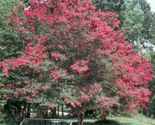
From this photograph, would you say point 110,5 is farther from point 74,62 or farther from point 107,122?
point 74,62

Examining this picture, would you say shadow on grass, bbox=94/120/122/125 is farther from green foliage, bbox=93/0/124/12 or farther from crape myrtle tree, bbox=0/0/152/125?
green foliage, bbox=93/0/124/12

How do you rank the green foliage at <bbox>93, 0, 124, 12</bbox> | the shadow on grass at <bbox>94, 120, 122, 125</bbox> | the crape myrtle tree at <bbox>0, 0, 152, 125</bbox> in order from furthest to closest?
1. the green foliage at <bbox>93, 0, 124, 12</bbox>
2. the shadow on grass at <bbox>94, 120, 122, 125</bbox>
3. the crape myrtle tree at <bbox>0, 0, 152, 125</bbox>

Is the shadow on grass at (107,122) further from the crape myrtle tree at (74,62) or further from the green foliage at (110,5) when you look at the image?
the green foliage at (110,5)

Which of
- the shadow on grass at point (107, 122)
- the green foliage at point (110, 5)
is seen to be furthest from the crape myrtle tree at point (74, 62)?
the green foliage at point (110, 5)

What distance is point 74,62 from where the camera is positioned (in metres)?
17.2

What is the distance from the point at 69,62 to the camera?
17391 millimetres

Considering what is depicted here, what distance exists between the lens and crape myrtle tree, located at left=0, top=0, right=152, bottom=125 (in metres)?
17.0

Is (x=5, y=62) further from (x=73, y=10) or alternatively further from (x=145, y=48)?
(x=145, y=48)

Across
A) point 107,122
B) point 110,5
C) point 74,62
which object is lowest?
point 107,122

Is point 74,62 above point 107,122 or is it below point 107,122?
above

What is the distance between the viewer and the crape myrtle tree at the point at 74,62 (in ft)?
55.9

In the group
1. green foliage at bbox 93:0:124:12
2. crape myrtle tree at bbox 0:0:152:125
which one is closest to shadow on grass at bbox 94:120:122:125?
crape myrtle tree at bbox 0:0:152:125

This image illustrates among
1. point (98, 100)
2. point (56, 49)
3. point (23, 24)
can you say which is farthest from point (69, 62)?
point (23, 24)

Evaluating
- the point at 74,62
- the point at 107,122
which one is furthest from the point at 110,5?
the point at 74,62
